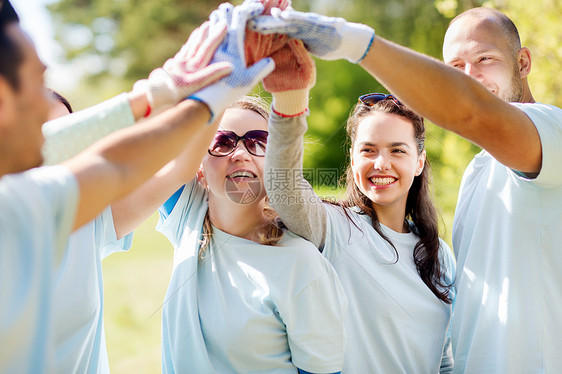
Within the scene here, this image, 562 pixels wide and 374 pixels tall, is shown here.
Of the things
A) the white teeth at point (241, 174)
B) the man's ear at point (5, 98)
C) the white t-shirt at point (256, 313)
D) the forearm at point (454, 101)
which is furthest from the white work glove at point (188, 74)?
the white t-shirt at point (256, 313)

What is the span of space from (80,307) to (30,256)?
70cm

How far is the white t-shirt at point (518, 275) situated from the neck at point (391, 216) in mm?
478

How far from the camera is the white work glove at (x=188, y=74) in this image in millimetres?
1658

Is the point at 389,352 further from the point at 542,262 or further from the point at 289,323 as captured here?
the point at 542,262

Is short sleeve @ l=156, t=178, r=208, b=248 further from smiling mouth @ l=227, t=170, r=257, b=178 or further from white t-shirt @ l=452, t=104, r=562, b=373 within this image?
white t-shirt @ l=452, t=104, r=562, b=373

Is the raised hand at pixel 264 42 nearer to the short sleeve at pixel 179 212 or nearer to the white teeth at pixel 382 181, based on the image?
the short sleeve at pixel 179 212

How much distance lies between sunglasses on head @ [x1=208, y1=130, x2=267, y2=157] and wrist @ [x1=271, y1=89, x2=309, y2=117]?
33 cm

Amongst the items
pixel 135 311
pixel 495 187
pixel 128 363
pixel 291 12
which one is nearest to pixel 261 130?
pixel 291 12

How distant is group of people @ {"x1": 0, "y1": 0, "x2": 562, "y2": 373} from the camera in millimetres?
1444

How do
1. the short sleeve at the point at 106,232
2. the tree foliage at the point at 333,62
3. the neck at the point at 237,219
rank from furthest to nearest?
the tree foliage at the point at 333,62 → the neck at the point at 237,219 → the short sleeve at the point at 106,232

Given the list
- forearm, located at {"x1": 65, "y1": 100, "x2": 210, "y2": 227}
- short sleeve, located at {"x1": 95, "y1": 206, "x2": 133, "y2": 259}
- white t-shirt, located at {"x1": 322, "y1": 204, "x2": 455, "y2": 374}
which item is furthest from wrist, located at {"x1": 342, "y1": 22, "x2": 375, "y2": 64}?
short sleeve, located at {"x1": 95, "y1": 206, "x2": 133, "y2": 259}

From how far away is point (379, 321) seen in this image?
227cm

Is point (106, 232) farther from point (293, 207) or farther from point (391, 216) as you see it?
point (391, 216)

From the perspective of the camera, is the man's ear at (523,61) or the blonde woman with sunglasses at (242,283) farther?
the man's ear at (523,61)
